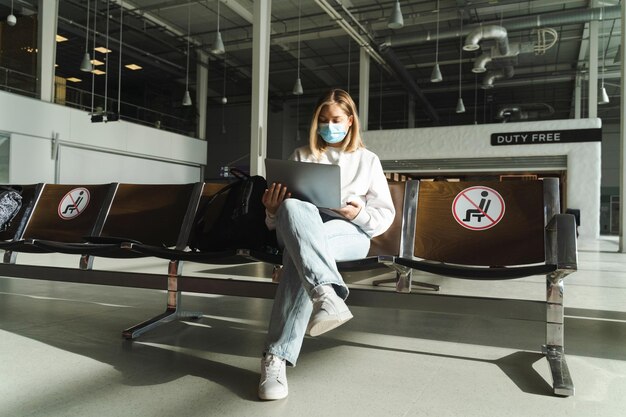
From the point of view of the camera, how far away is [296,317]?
1680 millimetres

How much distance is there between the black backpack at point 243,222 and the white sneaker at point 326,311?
0.65m

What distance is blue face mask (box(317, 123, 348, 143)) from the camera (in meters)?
2.13

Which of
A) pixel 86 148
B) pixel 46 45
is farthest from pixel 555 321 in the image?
pixel 86 148

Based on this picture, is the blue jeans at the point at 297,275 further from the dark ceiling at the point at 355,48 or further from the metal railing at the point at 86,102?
the metal railing at the point at 86,102

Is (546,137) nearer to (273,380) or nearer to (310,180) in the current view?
(310,180)

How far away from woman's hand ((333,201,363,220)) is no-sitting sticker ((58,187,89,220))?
194 centimetres

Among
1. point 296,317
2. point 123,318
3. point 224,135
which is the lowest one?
point 123,318

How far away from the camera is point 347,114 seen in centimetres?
215

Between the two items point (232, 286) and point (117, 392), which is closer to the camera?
point (117, 392)

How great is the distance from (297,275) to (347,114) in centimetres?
80

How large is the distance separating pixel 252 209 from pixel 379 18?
473 inches

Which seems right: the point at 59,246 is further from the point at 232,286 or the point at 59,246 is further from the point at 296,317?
the point at 296,317

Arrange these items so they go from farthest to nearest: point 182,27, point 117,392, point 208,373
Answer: point 182,27 < point 208,373 < point 117,392

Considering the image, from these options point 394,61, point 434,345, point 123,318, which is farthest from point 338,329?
point 394,61
